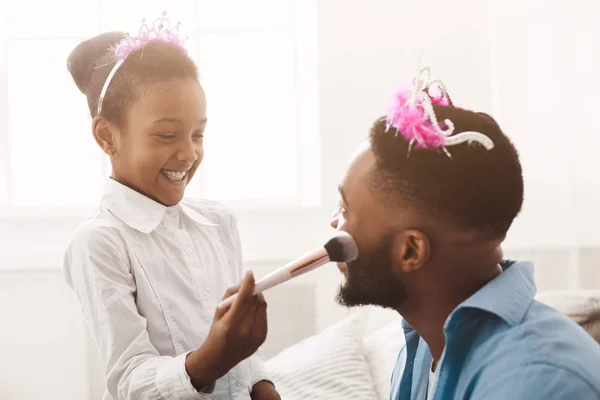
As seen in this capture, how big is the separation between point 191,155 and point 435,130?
1.64ft

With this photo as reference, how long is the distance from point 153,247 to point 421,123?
1.82 ft

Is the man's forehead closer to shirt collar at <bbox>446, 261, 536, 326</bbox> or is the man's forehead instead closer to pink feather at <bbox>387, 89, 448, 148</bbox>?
pink feather at <bbox>387, 89, 448, 148</bbox>

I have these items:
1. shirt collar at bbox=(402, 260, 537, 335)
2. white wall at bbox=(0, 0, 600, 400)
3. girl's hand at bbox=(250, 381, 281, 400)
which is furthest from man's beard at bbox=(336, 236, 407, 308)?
white wall at bbox=(0, 0, 600, 400)

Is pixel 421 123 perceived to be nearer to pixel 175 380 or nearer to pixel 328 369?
pixel 175 380

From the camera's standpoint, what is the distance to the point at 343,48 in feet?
7.71

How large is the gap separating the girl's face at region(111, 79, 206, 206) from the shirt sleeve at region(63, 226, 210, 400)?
4.9 inches

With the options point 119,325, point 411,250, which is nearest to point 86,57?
point 119,325

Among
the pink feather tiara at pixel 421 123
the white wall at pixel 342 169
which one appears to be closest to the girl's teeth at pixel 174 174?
the pink feather tiara at pixel 421 123

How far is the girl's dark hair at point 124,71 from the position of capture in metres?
1.36

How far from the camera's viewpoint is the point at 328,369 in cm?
190

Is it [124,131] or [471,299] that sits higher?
[124,131]

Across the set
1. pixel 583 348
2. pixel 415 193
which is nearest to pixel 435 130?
pixel 415 193

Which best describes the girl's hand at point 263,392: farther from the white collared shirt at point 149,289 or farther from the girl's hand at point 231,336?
the girl's hand at point 231,336

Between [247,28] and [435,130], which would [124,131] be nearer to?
[435,130]
